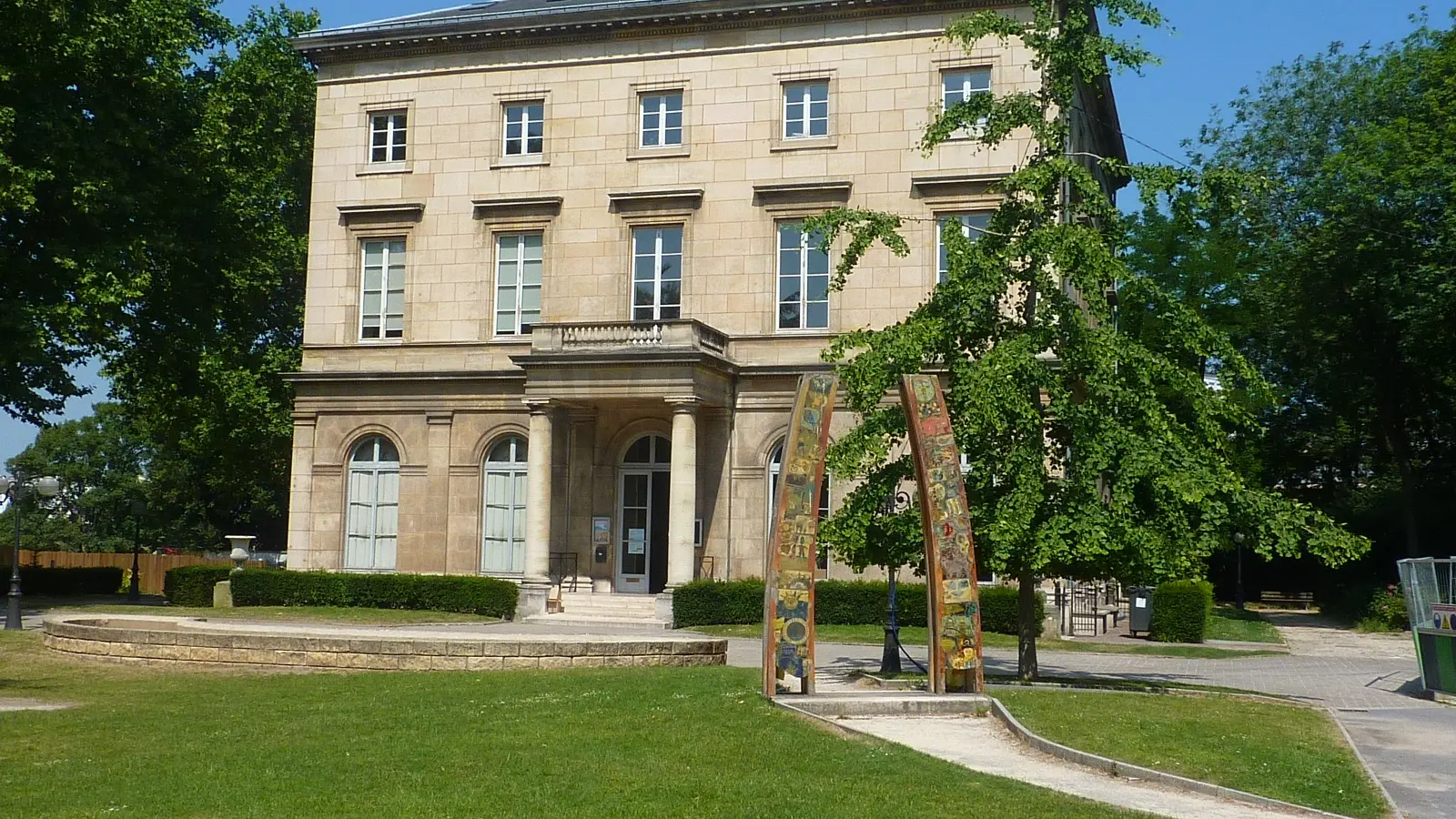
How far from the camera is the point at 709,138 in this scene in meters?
36.4

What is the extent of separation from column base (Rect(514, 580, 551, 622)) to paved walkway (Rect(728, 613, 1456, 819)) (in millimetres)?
6815

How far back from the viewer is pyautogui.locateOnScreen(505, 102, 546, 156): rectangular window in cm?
3800

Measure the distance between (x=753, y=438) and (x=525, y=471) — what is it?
5.99 meters

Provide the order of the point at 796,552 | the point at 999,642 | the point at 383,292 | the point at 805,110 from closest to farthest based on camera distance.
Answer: the point at 796,552 < the point at 999,642 < the point at 805,110 < the point at 383,292

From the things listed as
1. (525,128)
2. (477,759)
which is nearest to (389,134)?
(525,128)

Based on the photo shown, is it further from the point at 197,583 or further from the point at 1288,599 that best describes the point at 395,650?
the point at 1288,599

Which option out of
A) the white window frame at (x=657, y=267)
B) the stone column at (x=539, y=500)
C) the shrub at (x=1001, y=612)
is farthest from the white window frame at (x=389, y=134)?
the shrub at (x=1001, y=612)

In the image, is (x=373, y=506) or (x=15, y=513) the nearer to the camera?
(x=15, y=513)

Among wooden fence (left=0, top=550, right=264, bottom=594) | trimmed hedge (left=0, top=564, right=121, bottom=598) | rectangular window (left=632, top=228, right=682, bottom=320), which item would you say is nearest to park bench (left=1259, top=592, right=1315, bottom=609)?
rectangular window (left=632, top=228, right=682, bottom=320)

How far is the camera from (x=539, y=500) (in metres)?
34.1

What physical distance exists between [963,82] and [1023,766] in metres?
25.0

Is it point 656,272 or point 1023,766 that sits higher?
point 656,272

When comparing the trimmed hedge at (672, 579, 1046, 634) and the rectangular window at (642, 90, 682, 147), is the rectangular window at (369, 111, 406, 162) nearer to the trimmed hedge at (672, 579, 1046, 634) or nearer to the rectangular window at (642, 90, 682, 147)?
the rectangular window at (642, 90, 682, 147)

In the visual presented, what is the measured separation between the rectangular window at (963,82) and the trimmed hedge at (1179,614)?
11.6 metres
